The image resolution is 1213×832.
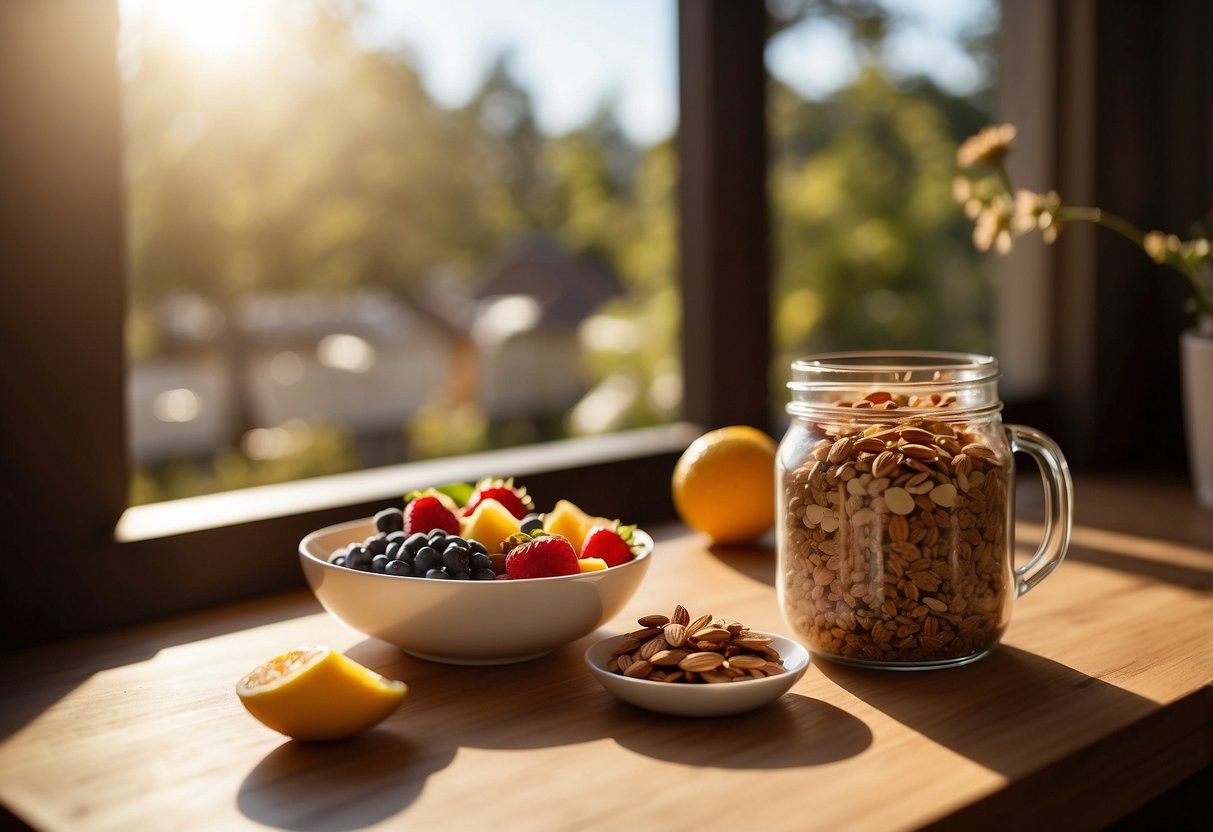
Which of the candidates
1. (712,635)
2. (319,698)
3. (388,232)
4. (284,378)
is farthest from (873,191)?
(319,698)

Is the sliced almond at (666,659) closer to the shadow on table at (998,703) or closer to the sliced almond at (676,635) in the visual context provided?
the sliced almond at (676,635)

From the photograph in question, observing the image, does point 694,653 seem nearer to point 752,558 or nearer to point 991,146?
point 752,558

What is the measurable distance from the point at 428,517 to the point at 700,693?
285 mm

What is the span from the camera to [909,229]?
8242 mm

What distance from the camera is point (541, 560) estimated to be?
0.81 metres

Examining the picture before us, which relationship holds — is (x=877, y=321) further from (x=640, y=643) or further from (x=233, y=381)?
(x=640, y=643)

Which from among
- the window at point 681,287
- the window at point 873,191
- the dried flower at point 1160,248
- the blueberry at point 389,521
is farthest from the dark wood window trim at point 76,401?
the window at point 873,191

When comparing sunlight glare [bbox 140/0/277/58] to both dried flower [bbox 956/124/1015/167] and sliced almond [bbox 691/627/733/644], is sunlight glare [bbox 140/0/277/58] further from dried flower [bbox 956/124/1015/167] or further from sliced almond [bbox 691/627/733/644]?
sliced almond [bbox 691/627/733/644]

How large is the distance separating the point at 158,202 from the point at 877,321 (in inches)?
236

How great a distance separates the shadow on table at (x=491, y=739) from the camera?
2.05 feet

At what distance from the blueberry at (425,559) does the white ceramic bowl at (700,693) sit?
14 centimetres

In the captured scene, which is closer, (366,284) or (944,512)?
(944,512)

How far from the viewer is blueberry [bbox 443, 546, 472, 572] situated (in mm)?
806

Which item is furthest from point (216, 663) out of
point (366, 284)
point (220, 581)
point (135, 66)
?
point (366, 284)
